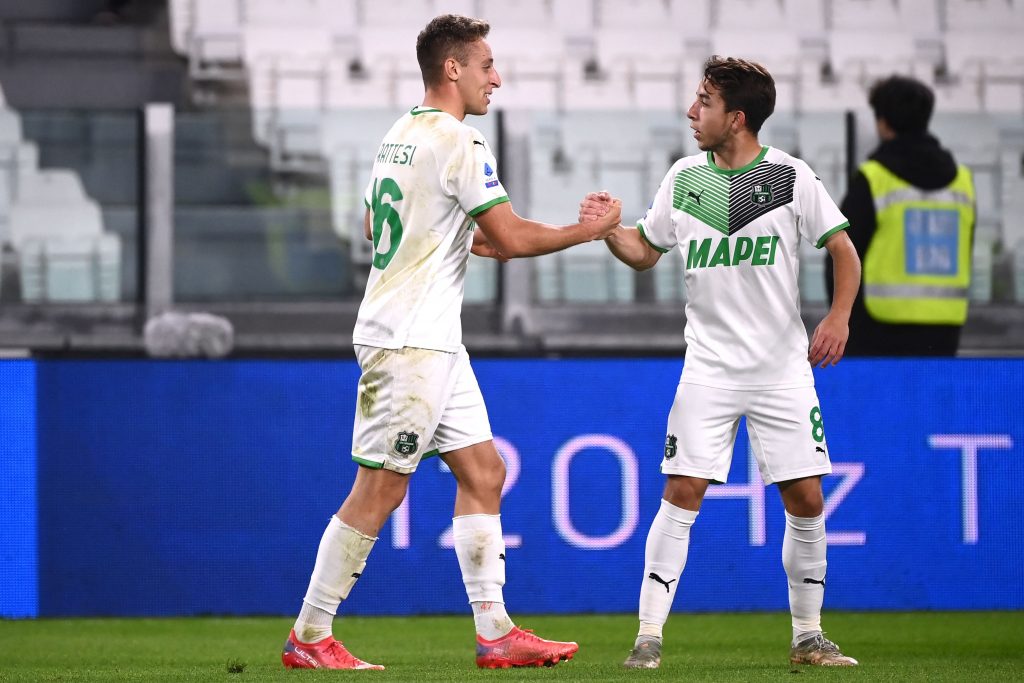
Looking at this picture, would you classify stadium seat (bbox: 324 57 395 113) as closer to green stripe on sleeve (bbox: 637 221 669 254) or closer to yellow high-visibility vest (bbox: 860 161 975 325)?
yellow high-visibility vest (bbox: 860 161 975 325)

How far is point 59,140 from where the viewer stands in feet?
28.6

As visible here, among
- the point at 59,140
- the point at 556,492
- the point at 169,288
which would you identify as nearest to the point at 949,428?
the point at 556,492

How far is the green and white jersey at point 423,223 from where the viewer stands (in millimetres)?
3176

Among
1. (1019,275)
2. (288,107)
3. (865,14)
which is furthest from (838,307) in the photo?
(865,14)

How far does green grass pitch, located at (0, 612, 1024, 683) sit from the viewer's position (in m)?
3.17

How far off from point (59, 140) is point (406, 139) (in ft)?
19.5

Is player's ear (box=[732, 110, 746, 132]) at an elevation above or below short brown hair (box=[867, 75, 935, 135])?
below

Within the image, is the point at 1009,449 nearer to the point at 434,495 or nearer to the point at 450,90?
the point at 434,495

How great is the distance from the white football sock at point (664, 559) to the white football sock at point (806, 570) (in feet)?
0.81

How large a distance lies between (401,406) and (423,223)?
364 mm

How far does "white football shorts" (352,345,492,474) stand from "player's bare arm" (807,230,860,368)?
79cm

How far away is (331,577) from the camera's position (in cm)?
319

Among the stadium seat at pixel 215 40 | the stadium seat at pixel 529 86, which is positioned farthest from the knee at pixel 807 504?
the stadium seat at pixel 215 40

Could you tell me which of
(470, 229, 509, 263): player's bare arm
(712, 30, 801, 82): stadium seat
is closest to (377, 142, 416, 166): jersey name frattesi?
(470, 229, 509, 263): player's bare arm
